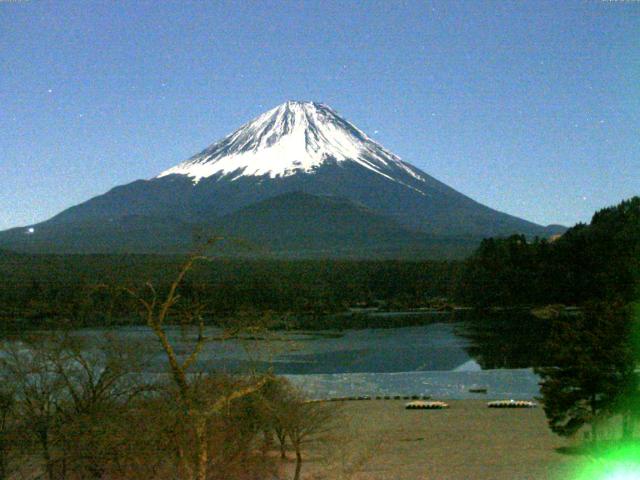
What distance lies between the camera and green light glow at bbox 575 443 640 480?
1266cm

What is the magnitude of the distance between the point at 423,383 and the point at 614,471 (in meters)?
15.4

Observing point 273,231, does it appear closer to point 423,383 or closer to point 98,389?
point 423,383

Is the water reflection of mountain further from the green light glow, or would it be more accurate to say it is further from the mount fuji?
the mount fuji

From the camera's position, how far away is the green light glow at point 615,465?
12656 mm

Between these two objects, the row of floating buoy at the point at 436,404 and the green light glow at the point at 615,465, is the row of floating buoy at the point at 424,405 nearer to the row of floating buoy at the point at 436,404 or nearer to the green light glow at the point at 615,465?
the row of floating buoy at the point at 436,404

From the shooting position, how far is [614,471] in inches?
512

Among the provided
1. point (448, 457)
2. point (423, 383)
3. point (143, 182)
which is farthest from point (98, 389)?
point (143, 182)

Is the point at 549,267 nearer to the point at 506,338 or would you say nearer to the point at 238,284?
the point at 506,338

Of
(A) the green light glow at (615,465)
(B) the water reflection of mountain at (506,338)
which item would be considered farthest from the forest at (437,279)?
(A) the green light glow at (615,465)

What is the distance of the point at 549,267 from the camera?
6406 cm

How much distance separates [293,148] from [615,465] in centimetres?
17313

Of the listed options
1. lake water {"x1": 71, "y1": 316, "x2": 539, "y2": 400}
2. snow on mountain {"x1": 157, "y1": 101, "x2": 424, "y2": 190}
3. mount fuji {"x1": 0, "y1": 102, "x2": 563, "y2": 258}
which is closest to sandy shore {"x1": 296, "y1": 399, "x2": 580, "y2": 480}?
lake water {"x1": 71, "y1": 316, "x2": 539, "y2": 400}

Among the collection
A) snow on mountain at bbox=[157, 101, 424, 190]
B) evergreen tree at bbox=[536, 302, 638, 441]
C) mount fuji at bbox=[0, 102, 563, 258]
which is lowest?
evergreen tree at bbox=[536, 302, 638, 441]

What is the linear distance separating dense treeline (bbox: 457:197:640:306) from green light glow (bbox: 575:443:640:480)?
155 ft
